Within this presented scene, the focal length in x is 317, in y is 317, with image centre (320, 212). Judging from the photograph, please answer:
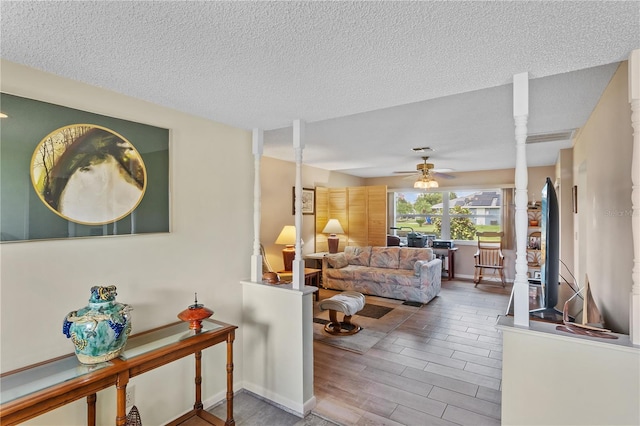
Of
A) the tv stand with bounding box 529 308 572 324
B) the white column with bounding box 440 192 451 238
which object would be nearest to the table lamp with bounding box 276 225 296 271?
the tv stand with bounding box 529 308 572 324

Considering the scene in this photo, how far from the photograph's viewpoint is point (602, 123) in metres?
2.33

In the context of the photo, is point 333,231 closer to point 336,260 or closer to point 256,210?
point 336,260

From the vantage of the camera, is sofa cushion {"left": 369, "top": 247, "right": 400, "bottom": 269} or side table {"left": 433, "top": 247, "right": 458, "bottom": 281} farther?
side table {"left": 433, "top": 247, "right": 458, "bottom": 281}

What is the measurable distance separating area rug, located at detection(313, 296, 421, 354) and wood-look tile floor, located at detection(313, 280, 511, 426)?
0.33 feet

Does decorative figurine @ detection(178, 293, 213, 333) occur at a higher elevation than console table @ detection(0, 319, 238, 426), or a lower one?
higher

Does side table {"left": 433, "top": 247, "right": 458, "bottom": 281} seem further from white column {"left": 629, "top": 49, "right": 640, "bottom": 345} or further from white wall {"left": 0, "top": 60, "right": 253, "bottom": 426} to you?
white column {"left": 629, "top": 49, "right": 640, "bottom": 345}

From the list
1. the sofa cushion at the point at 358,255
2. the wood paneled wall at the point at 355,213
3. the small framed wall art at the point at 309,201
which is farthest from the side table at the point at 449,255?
the small framed wall art at the point at 309,201

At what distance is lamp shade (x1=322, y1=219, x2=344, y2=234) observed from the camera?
646 centimetres

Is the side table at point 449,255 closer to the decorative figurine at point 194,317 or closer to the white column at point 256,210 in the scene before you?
the white column at point 256,210

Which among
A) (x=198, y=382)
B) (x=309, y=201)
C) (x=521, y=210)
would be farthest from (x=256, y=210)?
(x=309, y=201)

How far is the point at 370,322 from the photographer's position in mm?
4289

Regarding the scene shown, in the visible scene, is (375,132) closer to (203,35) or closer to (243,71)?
(243,71)

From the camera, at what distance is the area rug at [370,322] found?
3617 mm

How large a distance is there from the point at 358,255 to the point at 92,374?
16.8 feet
